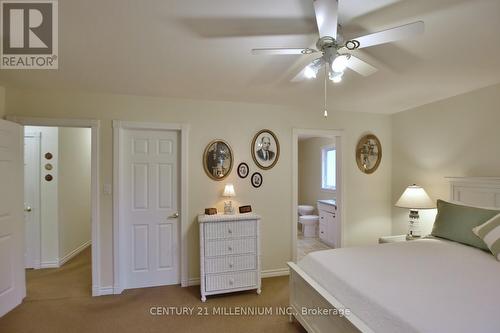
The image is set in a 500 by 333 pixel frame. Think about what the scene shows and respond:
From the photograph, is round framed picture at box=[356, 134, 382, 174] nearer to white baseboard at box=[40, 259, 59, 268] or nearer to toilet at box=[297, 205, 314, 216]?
toilet at box=[297, 205, 314, 216]

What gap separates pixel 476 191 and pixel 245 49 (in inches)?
114

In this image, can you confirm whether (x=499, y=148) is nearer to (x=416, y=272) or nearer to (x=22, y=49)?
(x=416, y=272)

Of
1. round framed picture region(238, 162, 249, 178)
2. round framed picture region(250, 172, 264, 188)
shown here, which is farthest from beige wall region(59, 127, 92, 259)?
round framed picture region(250, 172, 264, 188)

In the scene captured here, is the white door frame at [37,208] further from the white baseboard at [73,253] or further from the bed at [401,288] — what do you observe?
the bed at [401,288]

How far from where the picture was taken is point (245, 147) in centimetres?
336

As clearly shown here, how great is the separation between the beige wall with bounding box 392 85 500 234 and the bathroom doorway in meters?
0.94

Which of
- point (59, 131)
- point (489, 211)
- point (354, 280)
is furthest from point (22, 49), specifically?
point (489, 211)

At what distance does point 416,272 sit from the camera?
1.73 m

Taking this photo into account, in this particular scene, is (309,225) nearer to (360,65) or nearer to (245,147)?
(245,147)

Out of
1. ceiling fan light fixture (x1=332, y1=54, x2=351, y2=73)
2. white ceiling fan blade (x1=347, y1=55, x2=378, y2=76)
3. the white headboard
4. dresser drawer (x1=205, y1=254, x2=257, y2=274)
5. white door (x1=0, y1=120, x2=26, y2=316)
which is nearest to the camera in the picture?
ceiling fan light fixture (x1=332, y1=54, x2=351, y2=73)

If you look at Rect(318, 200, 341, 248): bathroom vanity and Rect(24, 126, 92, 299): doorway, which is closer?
Rect(24, 126, 92, 299): doorway

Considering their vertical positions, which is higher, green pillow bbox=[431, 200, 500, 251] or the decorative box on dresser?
green pillow bbox=[431, 200, 500, 251]

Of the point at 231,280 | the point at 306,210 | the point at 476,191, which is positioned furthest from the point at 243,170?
the point at 306,210

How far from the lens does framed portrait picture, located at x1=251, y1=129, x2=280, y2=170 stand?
3.38m
